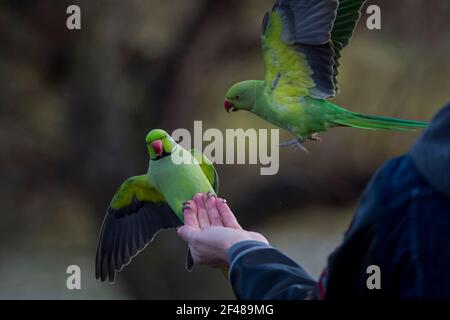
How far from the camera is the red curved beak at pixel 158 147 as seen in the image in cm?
111

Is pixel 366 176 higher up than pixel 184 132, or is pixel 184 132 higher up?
pixel 184 132

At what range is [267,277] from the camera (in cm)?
56

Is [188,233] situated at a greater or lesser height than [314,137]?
lesser

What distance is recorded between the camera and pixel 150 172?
116cm

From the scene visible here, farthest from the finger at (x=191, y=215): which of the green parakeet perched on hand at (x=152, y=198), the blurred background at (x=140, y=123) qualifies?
the blurred background at (x=140, y=123)

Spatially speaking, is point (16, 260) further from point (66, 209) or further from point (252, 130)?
point (252, 130)

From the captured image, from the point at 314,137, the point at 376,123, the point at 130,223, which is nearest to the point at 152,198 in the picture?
the point at 130,223

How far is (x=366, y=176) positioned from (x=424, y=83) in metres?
0.24

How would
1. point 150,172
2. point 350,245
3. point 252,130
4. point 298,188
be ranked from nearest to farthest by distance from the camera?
point 350,245, point 150,172, point 252,130, point 298,188

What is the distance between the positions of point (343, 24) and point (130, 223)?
0.56m

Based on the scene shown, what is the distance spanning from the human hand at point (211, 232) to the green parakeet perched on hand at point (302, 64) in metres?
0.33

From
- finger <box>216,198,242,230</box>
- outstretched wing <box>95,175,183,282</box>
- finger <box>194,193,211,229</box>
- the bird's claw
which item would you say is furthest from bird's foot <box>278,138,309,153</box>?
finger <box>216,198,242,230</box>

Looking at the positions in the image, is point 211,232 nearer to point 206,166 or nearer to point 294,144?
point 206,166
